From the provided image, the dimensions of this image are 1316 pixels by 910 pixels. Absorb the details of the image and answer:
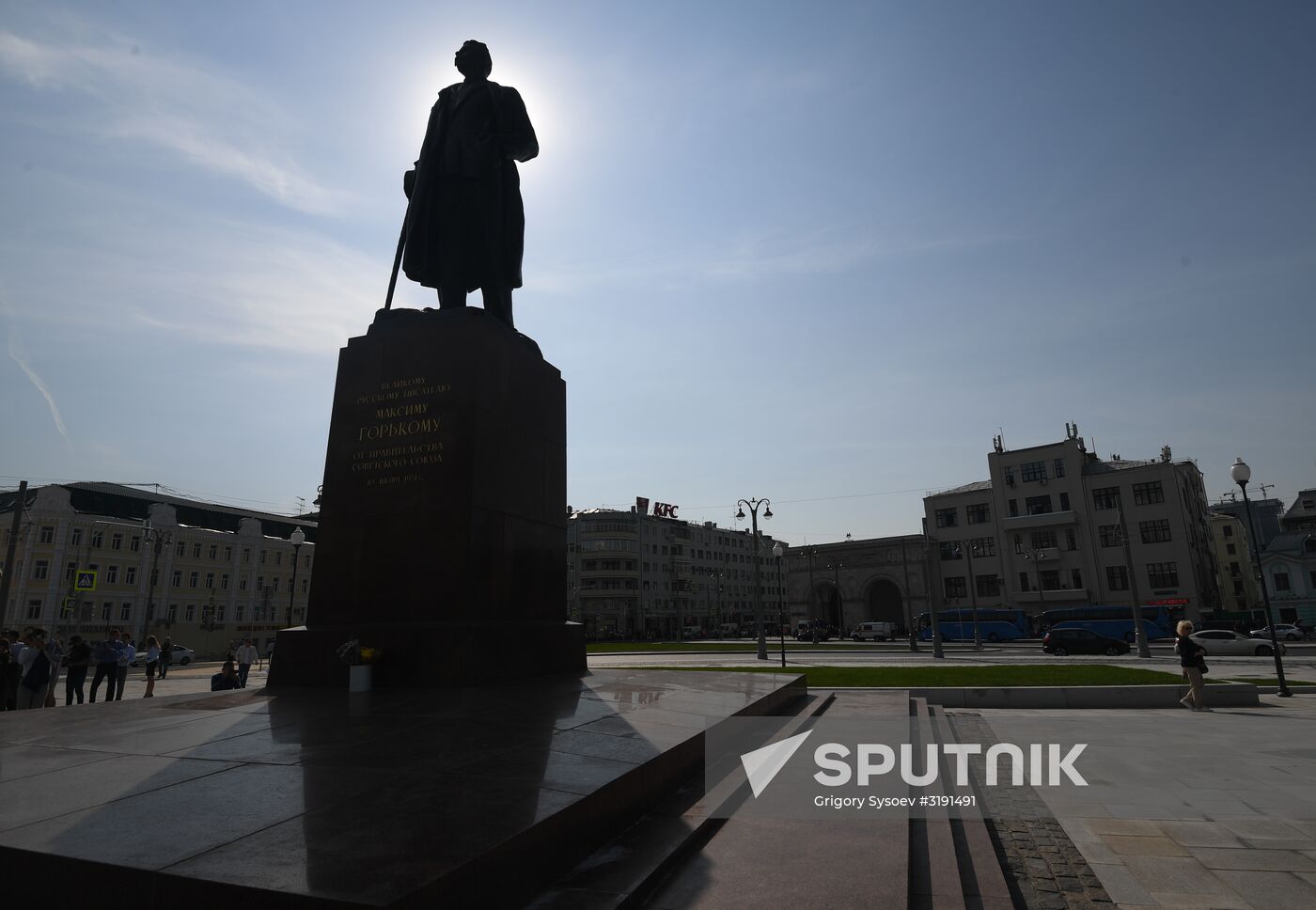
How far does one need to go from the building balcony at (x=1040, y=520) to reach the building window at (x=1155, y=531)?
5.09 metres

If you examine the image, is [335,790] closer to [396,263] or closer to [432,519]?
[432,519]

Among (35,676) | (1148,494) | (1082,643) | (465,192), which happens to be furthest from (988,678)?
(1148,494)

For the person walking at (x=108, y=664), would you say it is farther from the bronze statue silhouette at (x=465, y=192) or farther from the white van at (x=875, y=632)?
the white van at (x=875, y=632)

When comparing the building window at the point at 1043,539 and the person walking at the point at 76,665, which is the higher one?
the building window at the point at 1043,539

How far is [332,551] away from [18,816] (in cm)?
571

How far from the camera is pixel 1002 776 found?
7582 mm

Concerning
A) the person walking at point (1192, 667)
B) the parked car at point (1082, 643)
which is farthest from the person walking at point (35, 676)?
the parked car at point (1082, 643)

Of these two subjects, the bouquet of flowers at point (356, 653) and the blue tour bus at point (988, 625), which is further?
the blue tour bus at point (988, 625)

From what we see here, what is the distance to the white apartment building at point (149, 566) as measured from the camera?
5362 cm

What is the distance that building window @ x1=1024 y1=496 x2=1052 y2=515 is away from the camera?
6731cm

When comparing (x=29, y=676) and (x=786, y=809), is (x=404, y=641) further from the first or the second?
(x=29, y=676)

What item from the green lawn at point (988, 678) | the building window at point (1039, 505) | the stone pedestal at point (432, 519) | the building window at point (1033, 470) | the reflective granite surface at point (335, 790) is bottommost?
the green lawn at point (988, 678)

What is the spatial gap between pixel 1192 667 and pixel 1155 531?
58227 mm

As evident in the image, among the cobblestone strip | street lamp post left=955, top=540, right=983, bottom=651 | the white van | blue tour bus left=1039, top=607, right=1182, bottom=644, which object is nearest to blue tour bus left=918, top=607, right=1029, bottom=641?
street lamp post left=955, top=540, right=983, bottom=651
